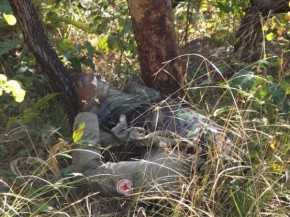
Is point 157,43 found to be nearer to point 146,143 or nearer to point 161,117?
point 161,117

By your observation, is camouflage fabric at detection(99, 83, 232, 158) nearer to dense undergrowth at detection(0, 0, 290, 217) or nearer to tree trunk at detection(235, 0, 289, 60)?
dense undergrowth at detection(0, 0, 290, 217)

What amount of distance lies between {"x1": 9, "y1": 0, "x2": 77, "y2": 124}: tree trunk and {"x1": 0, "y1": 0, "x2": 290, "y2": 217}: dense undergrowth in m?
0.10

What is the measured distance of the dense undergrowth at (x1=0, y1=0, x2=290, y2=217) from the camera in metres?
2.55

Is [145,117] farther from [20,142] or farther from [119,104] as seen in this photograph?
[20,142]

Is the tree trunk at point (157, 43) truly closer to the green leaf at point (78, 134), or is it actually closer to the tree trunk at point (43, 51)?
the tree trunk at point (43, 51)

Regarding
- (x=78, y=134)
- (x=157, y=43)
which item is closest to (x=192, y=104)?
(x=157, y=43)

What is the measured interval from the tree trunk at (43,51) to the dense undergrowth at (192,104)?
0.10 metres

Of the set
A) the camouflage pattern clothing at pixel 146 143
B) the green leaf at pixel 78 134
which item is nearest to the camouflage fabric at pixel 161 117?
the camouflage pattern clothing at pixel 146 143

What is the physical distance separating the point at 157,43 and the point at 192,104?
0.47 m

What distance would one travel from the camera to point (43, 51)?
312cm

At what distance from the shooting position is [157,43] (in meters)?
3.28

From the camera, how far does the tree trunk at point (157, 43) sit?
3230 mm

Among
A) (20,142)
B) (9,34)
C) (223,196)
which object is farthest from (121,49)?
(223,196)

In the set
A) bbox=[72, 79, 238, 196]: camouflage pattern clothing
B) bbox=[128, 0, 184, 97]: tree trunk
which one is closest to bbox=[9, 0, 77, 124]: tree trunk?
bbox=[72, 79, 238, 196]: camouflage pattern clothing
